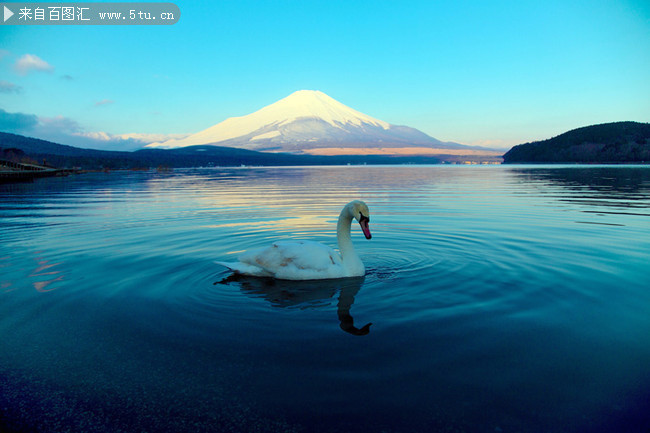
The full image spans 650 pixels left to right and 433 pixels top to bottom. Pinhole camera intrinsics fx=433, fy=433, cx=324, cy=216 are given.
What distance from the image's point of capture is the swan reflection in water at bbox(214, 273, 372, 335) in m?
7.46

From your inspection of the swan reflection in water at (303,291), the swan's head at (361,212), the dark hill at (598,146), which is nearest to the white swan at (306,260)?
the swan's head at (361,212)

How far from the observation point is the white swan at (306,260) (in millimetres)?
8586

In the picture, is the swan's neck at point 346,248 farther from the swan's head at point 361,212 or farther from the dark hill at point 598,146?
the dark hill at point 598,146

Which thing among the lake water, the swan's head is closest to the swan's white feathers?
the lake water

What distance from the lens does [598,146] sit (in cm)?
15975

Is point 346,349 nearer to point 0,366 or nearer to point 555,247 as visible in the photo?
point 0,366

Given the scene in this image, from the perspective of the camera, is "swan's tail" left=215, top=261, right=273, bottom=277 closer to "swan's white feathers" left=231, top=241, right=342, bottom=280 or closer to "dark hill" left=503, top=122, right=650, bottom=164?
"swan's white feathers" left=231, top=241, right=342, bottom=280

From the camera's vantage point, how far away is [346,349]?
223 inches

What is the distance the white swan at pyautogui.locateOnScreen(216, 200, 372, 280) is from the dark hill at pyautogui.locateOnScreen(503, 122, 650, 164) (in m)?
155

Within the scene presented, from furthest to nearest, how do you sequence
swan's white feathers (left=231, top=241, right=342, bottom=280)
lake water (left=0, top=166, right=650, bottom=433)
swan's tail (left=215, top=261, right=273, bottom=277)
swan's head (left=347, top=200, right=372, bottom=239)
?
swan's tail (left=215, top=261, right=273, bottom=277), swan's head (left=347, top=200, right=372, bottom=239), swan's white feathers (left=231, top=241, right=342, bottom=280), lake water (left=0, top=166, right=650, bottom=433)

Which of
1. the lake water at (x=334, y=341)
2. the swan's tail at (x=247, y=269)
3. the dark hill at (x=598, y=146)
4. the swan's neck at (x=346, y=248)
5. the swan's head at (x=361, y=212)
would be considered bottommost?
the lake water at (x=334, y=341)

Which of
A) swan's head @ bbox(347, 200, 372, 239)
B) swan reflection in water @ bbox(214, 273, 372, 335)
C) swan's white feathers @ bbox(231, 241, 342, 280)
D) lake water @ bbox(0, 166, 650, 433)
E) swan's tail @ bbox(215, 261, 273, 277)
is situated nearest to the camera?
lake water @ bbox(0, 166, 650, 433)

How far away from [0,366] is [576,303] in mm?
8566

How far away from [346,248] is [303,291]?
4.49ft
